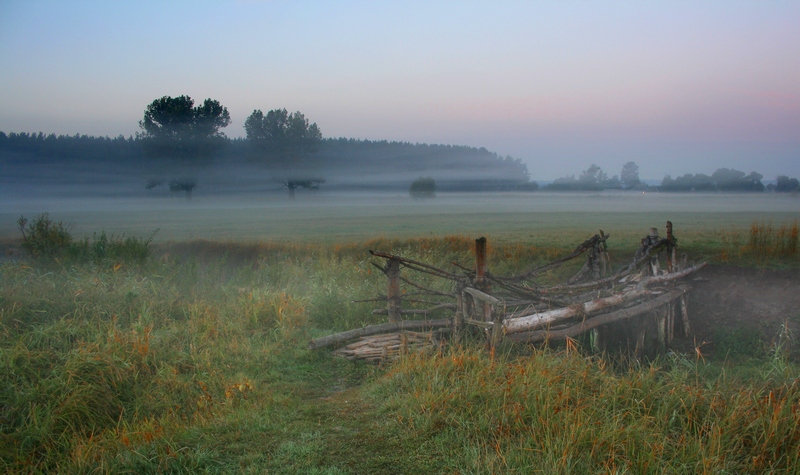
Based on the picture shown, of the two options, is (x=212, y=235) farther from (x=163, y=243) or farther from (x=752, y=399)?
(x=752, y=399)

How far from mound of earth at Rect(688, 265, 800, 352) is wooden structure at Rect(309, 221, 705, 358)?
0.57 m

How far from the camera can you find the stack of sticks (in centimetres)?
780

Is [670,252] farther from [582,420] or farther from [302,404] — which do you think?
[302,404]

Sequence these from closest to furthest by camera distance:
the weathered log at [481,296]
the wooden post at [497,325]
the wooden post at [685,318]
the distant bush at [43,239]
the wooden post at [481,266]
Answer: the wooden post at [497,325] → the weathered log at [481,296] → the wooden post at [481,266] → the wooden post at [685,318] → the distant bush at [43,239]

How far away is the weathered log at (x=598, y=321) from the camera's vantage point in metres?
8.08

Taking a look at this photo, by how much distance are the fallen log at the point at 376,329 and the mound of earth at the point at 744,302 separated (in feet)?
19.4

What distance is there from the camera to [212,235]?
19.0 meters

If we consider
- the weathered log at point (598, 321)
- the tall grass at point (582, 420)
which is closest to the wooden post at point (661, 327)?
the weathered log at point (598, 321)

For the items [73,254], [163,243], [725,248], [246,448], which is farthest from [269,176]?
[246,448]

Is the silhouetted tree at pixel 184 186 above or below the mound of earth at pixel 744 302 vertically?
above

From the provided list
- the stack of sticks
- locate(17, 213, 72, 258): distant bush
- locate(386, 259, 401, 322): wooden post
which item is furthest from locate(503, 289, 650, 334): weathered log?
locate(17, 213, 72, 258): distant bush

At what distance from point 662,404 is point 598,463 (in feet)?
5.55

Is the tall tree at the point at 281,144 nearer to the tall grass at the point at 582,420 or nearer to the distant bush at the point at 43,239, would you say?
the distant bush at the point at 43,239

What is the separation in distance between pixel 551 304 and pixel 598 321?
0.85 m
